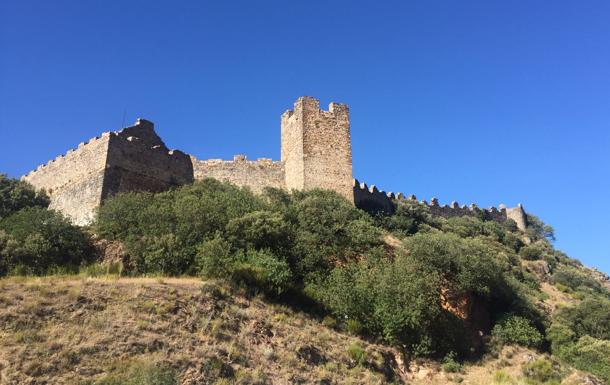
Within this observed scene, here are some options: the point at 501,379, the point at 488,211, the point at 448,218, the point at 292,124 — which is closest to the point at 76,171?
the point at 292,124

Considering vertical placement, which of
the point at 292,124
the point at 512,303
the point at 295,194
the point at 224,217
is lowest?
the point at 512,303

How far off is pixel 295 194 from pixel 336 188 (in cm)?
254

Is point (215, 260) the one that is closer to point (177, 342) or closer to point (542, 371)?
point (177, 342)

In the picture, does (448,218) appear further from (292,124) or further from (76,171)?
(76,171)

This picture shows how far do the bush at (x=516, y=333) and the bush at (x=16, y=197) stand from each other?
18008 mm

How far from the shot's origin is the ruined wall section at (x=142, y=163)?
85.1 ft

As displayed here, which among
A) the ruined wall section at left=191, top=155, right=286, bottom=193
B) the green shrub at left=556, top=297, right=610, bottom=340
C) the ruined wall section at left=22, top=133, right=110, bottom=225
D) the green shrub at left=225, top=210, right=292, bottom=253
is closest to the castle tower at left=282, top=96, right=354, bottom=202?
the ruined wall section at left=191, top=155, right=286, bottom=193

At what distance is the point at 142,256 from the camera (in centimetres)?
2092

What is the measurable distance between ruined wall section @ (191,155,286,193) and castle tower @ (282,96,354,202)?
563 millimetres

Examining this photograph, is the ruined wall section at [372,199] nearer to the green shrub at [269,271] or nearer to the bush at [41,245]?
the green shrub at [269,271]

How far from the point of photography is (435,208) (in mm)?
44156

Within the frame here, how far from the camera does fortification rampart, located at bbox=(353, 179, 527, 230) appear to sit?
1399 inches

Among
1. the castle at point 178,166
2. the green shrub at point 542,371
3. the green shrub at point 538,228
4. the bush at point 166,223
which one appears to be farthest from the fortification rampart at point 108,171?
the green shrub at point 538,228

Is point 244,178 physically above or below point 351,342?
above
